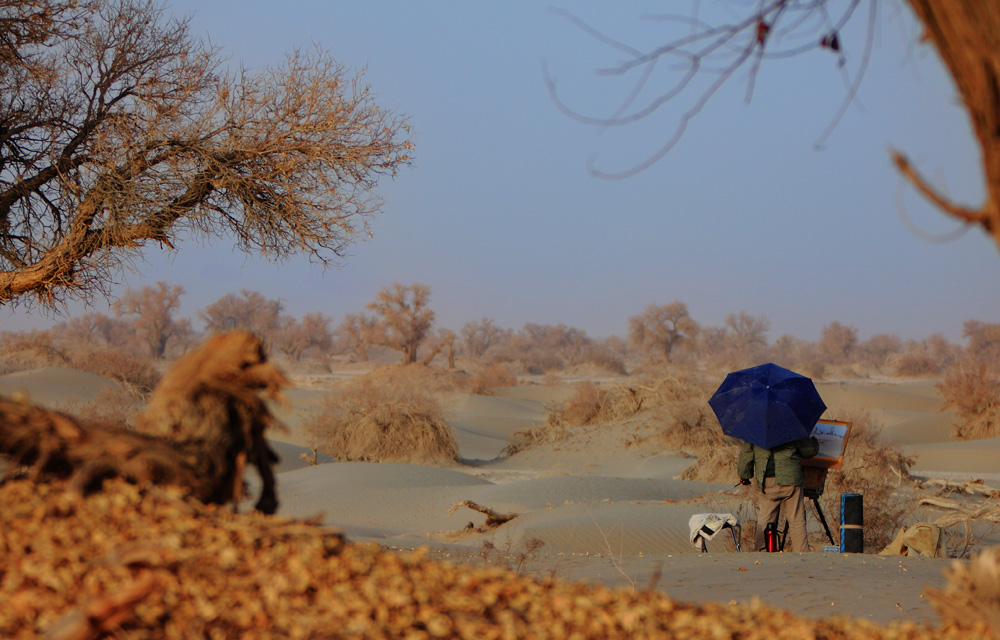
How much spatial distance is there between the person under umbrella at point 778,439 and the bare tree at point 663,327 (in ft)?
171

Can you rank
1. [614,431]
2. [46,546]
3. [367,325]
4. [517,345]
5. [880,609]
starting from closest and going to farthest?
1. [46,546]
2. [880,609]
3. [614,431]
4. [367,325]
5. [517,345]

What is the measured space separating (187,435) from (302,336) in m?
68.9

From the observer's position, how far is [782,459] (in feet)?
26.8

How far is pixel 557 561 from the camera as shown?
296 inches

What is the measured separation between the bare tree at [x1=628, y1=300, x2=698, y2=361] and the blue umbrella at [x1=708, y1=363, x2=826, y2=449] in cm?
5203

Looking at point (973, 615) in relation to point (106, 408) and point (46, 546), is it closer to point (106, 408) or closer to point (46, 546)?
point (46, 546)

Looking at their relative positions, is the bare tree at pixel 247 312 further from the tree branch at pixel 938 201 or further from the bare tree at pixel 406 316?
the tree branch at pixel 938 201

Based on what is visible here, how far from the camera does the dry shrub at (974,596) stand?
2.49 m

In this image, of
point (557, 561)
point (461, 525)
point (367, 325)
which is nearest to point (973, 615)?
point (557, 561)

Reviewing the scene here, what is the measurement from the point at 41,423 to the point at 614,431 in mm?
21802

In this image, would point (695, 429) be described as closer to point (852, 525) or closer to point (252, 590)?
point (852, 525)

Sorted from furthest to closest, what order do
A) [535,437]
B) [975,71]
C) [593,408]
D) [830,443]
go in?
[593,408]
[535,437]
[830,443]
[975,71]

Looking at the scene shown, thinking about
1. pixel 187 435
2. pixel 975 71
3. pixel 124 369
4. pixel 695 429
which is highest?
pixel 975 71

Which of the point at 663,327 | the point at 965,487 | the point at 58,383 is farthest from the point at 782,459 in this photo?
the point at 663,327
